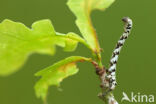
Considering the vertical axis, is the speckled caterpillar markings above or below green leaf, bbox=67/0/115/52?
below

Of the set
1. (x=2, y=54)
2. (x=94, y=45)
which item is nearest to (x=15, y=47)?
(x=2, y=54)

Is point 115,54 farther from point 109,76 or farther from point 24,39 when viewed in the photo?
point 24,39

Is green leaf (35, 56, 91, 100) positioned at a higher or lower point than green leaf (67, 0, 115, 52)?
lower

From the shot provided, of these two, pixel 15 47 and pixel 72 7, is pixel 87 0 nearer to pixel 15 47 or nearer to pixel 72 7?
pixel 72 7

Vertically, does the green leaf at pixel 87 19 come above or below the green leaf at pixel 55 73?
above

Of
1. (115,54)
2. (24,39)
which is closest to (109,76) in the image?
(115,54)
